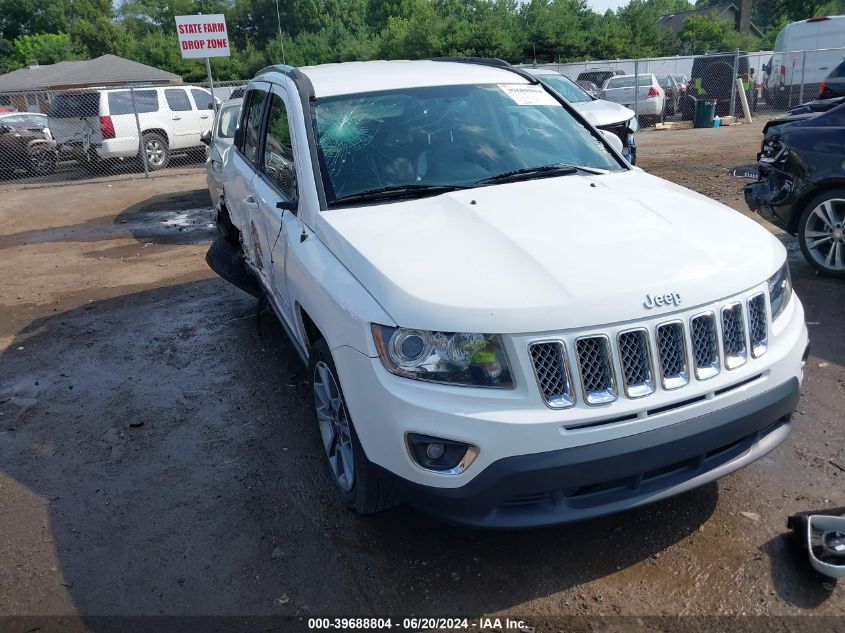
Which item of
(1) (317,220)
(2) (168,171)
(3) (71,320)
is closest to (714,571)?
(1) (317,220)

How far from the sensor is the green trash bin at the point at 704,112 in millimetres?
20594

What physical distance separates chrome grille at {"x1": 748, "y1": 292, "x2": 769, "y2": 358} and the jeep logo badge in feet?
1.31

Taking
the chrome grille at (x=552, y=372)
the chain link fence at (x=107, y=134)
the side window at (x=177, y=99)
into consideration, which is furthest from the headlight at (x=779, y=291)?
the side window at (x=177, y=99)

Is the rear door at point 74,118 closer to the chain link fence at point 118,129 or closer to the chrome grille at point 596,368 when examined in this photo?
the chain link fence at point 118,129

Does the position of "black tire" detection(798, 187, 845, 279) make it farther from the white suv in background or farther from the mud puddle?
the white suv in background

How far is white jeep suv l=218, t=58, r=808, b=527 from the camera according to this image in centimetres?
256

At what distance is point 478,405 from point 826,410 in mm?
2631

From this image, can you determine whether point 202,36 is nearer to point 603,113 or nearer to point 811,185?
point 603,113

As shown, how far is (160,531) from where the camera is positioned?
11.2ft

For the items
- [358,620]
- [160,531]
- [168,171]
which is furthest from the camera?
[168,171]

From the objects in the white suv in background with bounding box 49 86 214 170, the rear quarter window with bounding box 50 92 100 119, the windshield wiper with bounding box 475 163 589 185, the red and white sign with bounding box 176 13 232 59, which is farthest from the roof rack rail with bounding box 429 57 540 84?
the red and white sign with bounding box 176 13 232 59

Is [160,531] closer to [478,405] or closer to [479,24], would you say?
[478,405]

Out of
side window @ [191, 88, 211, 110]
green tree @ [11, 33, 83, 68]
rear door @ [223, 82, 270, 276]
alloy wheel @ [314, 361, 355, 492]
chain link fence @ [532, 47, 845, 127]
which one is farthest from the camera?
green tree @ [11, 33, 83, 68]

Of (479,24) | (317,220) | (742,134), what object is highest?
(479,24)
